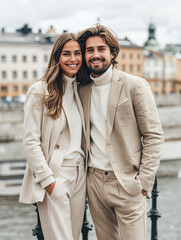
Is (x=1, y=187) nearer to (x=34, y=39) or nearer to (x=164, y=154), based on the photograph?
(x=164, y=154)

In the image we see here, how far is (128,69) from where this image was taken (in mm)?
43781

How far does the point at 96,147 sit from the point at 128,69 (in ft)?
139

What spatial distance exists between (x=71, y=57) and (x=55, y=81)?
14cm

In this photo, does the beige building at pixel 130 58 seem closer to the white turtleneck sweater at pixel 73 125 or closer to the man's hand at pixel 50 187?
the white turtleneck sweater at pixel 73 125

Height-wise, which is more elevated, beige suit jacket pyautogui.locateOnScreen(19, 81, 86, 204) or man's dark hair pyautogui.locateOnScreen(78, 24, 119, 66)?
man's dark hair pyautogui.locateOnScreen(78, 24, 119, 66)

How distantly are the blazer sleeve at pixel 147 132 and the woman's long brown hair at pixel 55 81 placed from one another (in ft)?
1.23

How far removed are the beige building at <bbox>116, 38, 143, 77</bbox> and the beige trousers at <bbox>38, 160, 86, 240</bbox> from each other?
133 feet

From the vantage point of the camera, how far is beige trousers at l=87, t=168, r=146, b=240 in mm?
1910

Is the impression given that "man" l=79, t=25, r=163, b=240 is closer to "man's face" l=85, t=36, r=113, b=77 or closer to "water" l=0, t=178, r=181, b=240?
"man's face" l=85, t=36, r=113, b=77

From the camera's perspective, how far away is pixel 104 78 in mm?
1967

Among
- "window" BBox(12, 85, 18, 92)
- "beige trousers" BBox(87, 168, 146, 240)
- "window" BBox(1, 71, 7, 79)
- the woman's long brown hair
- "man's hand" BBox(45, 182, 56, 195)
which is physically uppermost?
the woman's long brown hair

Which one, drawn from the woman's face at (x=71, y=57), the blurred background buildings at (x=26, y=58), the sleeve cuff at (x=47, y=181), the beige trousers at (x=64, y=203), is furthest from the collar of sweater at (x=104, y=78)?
the blurred background buildings at (x=26, y=58)

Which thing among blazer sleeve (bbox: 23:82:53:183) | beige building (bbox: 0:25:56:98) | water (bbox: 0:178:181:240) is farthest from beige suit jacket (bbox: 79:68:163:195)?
beige building (bbox: 0:25:56:98)

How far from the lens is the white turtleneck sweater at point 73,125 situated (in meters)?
1.93
